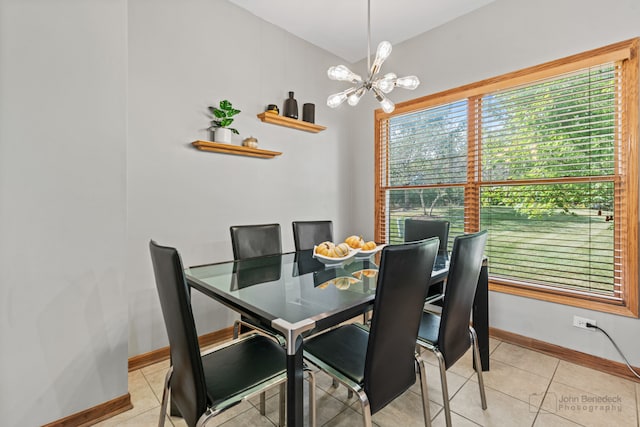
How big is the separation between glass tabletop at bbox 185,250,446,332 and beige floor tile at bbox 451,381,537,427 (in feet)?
2.61

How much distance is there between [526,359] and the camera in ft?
7.36

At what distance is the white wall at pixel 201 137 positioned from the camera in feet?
7.01

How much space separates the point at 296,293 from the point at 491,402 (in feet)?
4.59

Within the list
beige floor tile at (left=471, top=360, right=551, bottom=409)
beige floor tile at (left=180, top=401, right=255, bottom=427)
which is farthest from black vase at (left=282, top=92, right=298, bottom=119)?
beige floor tile at (left=471, top=360, right=551, bottom=409)

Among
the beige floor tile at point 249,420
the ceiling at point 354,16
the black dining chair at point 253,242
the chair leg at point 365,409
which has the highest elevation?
the ceiling at point 354,16

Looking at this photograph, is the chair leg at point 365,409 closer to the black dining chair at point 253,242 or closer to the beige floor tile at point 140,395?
the black dining chair at point 253,242

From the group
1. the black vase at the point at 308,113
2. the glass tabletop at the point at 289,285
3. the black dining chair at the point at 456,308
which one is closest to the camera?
the glass tabletop at the point at 289,285

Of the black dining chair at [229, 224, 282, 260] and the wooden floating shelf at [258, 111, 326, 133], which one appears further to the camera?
the wooden floating shelf at [258, 111, 326, 133]

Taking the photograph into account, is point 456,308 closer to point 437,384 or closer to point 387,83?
point 437,384

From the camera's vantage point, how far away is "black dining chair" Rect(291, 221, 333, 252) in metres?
2.55

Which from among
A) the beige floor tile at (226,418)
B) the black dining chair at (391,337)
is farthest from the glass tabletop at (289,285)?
the beige floor tile at (226,418)

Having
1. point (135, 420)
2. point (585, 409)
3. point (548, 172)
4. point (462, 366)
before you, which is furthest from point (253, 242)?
point (548, 172)

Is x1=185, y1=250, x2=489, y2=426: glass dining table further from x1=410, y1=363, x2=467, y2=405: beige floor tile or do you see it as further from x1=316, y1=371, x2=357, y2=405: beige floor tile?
x1=316, y1=371, x2=357, y2=405: beige floor tile

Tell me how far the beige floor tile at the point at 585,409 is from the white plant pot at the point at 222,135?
2.77 m
